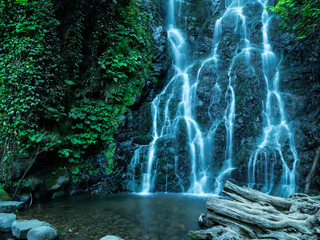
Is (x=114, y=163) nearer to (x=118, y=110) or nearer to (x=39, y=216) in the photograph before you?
(x=118, y=110)

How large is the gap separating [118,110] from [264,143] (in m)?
5.93

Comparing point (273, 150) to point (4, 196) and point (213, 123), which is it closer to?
point (213, 123)

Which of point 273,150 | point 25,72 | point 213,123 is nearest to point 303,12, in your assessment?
point 273,150

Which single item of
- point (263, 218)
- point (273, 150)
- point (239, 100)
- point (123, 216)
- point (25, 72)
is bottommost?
point (123, 216)

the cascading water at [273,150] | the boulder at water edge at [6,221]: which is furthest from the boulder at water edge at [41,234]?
the cascading water at [273,150]

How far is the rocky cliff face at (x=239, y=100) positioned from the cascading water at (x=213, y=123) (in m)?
0.05

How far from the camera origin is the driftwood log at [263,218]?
3.16 m

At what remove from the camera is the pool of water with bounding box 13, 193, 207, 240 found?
386 centimetres

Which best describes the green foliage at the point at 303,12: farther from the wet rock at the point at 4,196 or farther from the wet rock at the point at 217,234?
the wet rock at the point at 4,196

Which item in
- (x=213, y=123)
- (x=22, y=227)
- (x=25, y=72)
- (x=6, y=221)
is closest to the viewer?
(x=22, y=227)

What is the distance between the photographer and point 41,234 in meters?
3.38

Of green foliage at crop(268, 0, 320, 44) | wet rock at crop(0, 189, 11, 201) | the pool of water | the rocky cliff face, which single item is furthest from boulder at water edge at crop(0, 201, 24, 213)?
green foliage at crop(268, 0, 320, 44)

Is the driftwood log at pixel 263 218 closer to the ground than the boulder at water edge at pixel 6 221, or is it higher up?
higher up

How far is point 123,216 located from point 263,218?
296 centimetres
